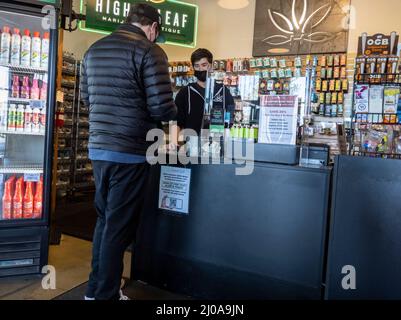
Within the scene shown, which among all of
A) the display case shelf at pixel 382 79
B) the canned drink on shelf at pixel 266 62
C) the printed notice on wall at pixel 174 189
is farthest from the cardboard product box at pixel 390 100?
the printed notice on wall at pixel 174 189

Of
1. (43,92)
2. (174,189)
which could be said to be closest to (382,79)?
(174,189)

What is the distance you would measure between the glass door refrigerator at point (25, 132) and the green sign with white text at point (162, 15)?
116cm

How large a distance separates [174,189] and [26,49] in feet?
5.42

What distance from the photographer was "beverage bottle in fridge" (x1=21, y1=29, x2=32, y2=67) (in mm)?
3004

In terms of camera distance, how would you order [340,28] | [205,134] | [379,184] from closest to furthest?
[379,184] < [205,134] < [340,28]

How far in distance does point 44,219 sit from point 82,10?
2726 millimetres

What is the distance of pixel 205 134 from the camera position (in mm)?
2600

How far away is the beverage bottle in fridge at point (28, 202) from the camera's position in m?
2.99

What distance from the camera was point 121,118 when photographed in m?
2.10

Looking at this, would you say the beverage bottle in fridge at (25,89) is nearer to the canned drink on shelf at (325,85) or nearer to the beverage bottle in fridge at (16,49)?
the beverage bottle in fridge at (16,49)

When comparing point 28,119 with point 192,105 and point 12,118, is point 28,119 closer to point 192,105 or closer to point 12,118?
point 12,118

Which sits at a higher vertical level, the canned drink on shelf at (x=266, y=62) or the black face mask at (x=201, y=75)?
the canned drink on shelf at (x=266, y=62)

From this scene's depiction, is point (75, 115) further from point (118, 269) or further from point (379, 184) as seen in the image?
point (379, 184)

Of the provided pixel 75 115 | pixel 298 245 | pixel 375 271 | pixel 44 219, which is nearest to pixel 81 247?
pixel 44 219
